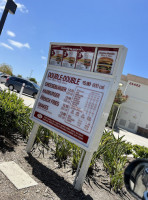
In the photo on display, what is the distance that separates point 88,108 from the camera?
131 inches

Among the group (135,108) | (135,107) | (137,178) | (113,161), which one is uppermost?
(135,107)

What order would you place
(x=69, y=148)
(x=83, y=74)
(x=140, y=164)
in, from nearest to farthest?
1. (x=140, y=164)
2. (x=83, y=74)
3. (x=69, y=148)

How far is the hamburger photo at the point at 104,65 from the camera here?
3242mm

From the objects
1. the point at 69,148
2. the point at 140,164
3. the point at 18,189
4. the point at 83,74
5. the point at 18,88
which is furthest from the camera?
the point at 18,88

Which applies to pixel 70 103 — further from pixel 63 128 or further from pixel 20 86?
pixel 20 86

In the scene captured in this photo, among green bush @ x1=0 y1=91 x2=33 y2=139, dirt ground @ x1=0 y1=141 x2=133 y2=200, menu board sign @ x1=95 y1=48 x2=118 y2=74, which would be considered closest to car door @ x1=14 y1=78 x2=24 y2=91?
green bush @ x1=0 y1=91 x2=33 y2=139

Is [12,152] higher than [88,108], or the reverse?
[88,108]

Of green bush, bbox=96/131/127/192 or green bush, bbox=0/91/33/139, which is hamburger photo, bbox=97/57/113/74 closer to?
green bush, bbox=96/131/127/192

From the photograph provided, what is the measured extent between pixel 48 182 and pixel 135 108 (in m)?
21.2

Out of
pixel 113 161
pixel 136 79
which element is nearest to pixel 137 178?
pixel 113 161

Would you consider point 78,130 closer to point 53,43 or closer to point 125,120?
point 53,43

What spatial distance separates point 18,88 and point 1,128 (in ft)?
48.3

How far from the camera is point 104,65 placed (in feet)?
10.9

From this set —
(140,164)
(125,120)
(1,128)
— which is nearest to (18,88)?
(125,120)
